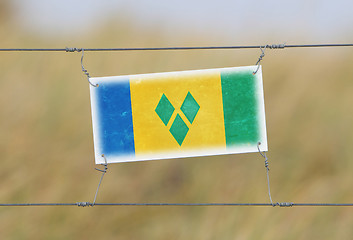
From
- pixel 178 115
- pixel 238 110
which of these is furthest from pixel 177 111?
pixel 238 110

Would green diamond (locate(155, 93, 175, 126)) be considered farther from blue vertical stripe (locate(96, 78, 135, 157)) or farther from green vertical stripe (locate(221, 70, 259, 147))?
green vertical stripe (locate(221, 70, 259, 147))

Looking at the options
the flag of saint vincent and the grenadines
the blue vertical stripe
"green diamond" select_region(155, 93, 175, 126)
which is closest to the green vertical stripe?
the flag of saint vincent and the grenadines

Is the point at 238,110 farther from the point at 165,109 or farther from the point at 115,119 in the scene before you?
the point at 115,119

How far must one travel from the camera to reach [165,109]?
76.8 inches

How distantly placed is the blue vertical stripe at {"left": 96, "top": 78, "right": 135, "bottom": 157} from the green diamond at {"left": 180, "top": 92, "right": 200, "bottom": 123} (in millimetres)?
266

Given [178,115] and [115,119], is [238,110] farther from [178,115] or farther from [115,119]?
[115,119]

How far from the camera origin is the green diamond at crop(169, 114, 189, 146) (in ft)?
6.36

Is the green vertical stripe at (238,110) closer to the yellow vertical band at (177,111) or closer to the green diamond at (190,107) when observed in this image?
the yellow vertical band at (177,111)

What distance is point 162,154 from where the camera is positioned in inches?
76.4

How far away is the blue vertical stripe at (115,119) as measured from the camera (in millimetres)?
1956

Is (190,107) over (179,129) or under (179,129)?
over

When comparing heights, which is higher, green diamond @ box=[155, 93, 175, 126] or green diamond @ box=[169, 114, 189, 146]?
green diamond @ box=[155, 93, 175, 126]

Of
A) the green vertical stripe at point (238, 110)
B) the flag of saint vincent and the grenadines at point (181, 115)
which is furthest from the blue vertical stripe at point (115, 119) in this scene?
the green vertical stripe at point (238, 110)

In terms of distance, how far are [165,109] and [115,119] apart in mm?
247
